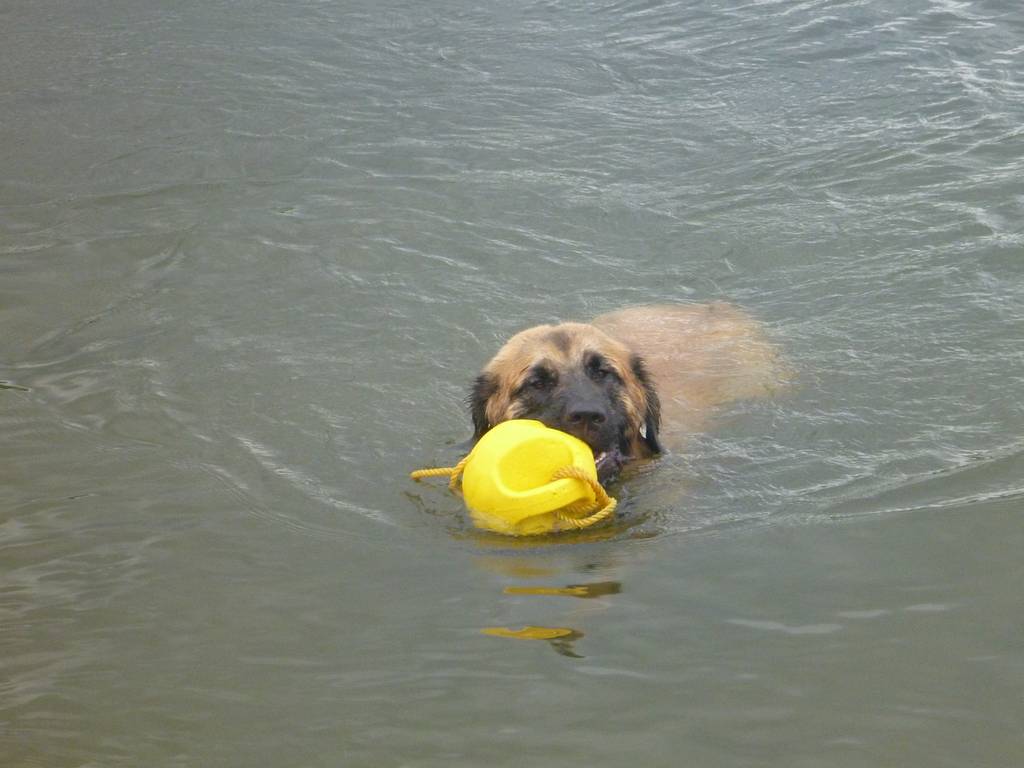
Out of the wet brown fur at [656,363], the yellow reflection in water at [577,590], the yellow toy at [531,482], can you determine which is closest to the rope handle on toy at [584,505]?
the yellow toy at [531,482]

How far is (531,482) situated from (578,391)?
0.88 metres

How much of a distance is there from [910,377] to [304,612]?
4.41 m

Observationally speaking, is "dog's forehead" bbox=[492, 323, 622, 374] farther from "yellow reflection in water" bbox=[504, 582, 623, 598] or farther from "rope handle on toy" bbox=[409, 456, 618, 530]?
"yellow reflection in water" bbox=[504, 582, 623, 598]

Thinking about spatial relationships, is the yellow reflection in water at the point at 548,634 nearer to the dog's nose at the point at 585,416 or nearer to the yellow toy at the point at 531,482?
the yellow toy at the point at 531,482

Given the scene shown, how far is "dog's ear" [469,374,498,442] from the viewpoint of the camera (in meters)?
7.23

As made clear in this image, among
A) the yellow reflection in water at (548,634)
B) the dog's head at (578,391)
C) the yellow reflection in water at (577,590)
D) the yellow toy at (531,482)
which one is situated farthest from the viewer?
the dog's head at (578,391)

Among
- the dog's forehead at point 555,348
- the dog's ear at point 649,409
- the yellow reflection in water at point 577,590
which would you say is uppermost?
the dog's forehead at point 555,348

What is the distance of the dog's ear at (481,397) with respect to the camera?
23.7 ft

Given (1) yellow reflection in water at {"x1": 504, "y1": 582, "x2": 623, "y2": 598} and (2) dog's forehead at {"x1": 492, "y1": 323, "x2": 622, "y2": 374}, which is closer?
(1) yellow reflection in water at {"x1": 504, "y1": 582, "x2": 623, "y2": 598}

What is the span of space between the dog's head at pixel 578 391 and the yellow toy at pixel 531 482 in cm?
43

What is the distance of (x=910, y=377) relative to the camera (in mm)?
8172

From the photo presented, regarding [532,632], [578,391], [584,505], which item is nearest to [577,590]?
[532,632]

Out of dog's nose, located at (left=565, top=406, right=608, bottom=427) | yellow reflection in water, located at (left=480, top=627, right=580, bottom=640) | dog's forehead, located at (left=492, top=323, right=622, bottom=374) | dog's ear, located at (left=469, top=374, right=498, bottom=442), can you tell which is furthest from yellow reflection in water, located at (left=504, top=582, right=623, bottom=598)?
dog's ear, located at (left=469, top=374, right=498, bottom=442)

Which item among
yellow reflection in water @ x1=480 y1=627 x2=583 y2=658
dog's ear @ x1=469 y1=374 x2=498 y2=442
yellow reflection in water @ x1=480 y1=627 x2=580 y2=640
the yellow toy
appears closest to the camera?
yellow reflection in water @ x1=480 y1=627 x2=583 y2=658
